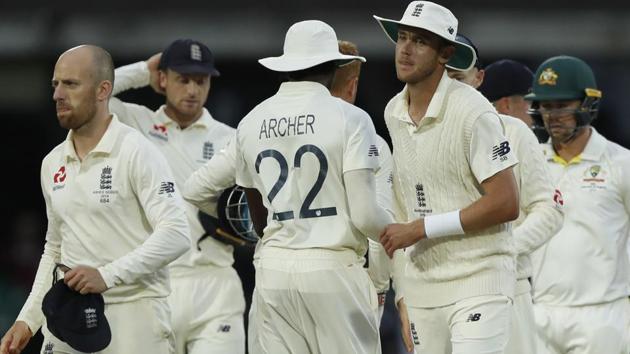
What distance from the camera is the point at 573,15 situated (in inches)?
490

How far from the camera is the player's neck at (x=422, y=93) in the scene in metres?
5.93

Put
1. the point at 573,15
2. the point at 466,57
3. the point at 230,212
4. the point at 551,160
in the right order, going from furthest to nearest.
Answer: the point at 573,15 < the point at 551,160 < the point at 230,212 < the point at 466,57

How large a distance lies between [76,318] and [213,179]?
3.68 ft

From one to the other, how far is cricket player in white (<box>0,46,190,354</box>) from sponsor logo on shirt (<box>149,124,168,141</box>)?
170cm

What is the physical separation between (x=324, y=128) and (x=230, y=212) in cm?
143

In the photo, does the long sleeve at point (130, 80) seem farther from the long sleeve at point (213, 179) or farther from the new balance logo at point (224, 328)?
the long sleeve at point (213, 179)

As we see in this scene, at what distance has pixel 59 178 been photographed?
6254mm

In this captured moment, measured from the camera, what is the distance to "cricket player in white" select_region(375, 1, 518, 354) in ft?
18.5

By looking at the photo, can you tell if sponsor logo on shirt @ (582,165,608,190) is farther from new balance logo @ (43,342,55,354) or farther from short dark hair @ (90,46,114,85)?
new balance logo @ (43,342,55,354)

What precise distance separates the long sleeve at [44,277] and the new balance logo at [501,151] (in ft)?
6.60

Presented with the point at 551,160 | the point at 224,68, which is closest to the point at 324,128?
the point at 551,160

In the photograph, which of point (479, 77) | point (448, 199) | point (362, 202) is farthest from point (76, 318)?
point (479, 77)

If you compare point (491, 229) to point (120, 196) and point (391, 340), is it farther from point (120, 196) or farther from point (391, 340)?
point (391, 340)

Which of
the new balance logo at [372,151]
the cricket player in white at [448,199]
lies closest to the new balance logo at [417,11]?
the cricket player in white at [448,199]
